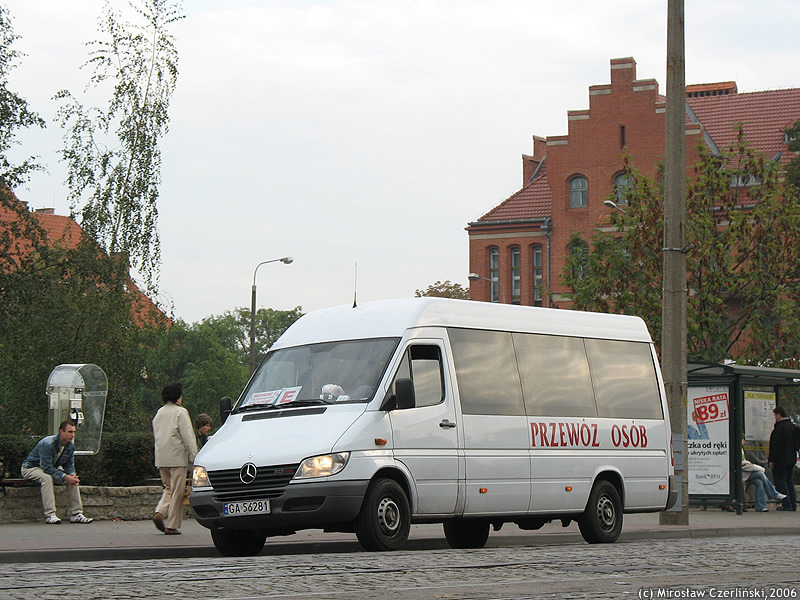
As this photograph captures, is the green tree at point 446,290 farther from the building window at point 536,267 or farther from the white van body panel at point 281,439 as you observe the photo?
the white van body panel at point 281,439

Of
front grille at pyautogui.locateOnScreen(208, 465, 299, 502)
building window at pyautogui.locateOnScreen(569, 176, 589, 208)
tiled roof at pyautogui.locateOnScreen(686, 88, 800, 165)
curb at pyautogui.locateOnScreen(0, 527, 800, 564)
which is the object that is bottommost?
curb at pyautogui.locateOnScreen(0, 527, 800, 564)

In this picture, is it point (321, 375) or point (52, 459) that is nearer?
point (321, 375)

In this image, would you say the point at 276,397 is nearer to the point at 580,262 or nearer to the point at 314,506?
the point at 314,506

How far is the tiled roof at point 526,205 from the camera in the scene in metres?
68.9

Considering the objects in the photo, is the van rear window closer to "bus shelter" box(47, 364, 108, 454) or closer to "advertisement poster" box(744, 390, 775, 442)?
"advertisement poster" box(744, 390, 775, 442)

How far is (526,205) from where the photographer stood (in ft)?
229

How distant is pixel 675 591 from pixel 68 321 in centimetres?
2622

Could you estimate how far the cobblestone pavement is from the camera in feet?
26.9

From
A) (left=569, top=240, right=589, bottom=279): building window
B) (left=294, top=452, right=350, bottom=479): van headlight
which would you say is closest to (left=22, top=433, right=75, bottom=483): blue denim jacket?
(left=294, top=452, right=350, bottom=479): van headlight

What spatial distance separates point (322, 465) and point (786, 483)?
14.4 m

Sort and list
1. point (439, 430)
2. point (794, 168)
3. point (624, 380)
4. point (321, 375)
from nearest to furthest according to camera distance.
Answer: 1. point (439, 430)
2. point (321, 375)
3. point (624, 380)
4. point (794, 168)

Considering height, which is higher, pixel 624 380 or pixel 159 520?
pixel 624 380

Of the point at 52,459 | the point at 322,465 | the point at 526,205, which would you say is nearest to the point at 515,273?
the point at 526,205

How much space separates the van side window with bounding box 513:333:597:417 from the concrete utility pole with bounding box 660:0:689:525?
335cm
